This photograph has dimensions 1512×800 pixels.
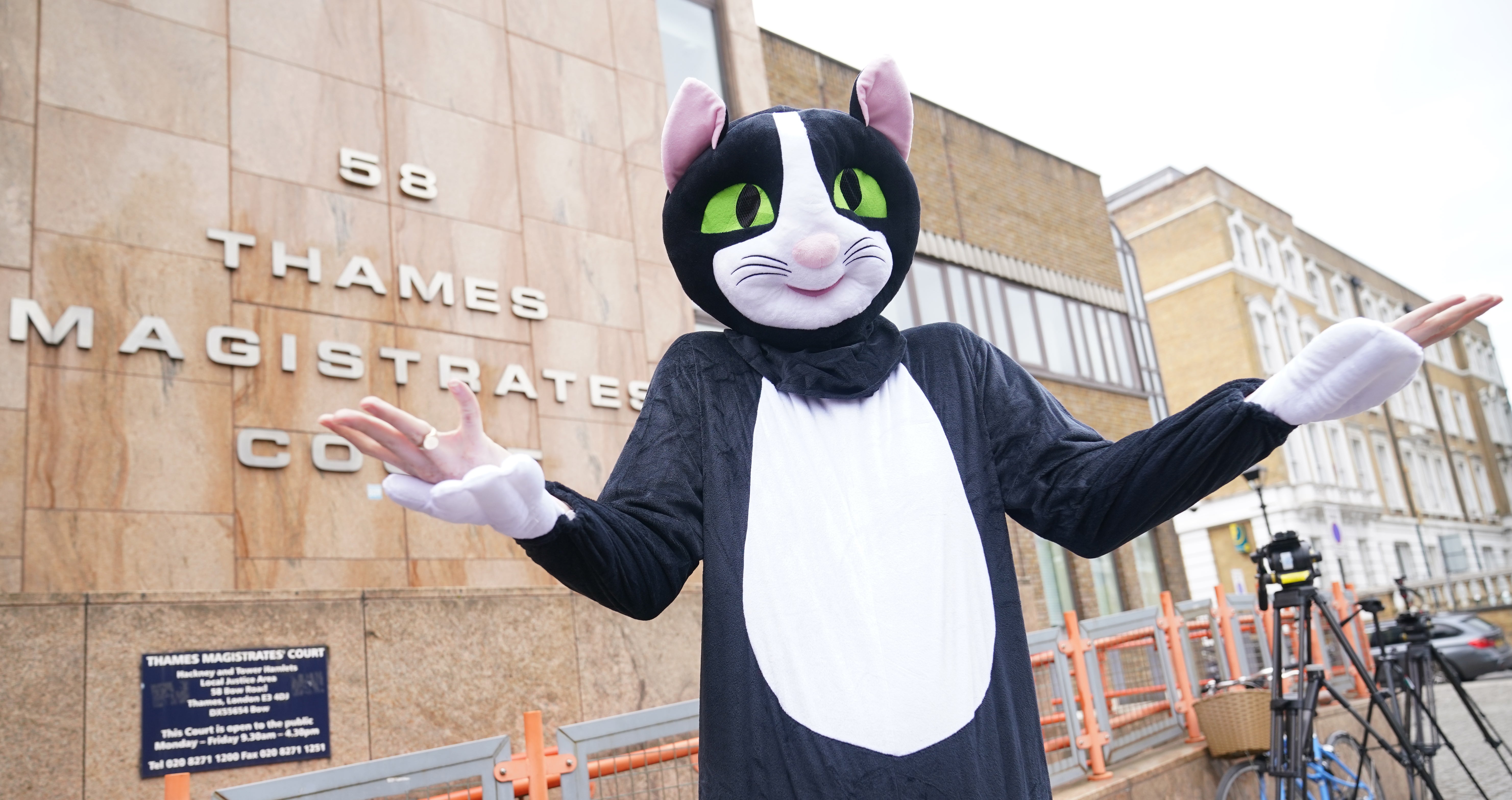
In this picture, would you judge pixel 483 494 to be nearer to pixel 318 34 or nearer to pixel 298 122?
pixel 298 122

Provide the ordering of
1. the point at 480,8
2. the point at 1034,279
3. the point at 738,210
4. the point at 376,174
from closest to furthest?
1. the point at 738,210
2. the point at 376,174
3. the point at 480,8
4. the point at 1034,279

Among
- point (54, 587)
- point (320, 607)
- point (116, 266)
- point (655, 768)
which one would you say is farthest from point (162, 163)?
point (655, 768)

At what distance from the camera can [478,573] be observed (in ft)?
26.3

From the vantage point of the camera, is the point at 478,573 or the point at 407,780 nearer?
the point at 407,780

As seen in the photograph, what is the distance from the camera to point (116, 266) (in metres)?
7.02

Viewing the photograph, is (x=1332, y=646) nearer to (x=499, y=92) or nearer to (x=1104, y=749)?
(x=1104, y=749)

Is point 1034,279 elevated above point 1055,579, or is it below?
above

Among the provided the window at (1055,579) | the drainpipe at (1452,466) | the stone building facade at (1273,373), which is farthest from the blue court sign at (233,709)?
the drainpipe at (1452,466)

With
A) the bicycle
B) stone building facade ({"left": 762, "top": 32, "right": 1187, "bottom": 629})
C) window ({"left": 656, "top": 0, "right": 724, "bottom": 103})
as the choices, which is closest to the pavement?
the bicycle

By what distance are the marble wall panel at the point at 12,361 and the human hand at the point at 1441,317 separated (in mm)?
7050

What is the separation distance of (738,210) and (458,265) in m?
6.71

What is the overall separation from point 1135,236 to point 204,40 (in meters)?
32.3

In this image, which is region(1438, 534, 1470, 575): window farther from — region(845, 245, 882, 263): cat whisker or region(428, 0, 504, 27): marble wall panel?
region(845, 245, 882, 263): cat whisker

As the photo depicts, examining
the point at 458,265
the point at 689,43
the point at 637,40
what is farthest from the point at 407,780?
the point at 689,43
